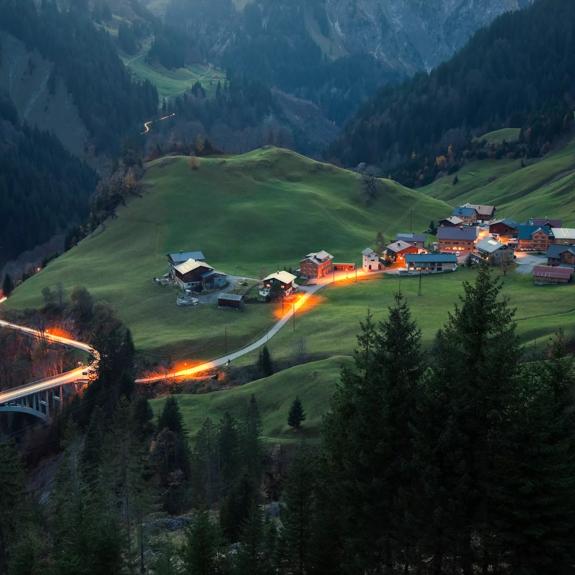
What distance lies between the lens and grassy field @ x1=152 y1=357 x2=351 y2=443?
7731 cm

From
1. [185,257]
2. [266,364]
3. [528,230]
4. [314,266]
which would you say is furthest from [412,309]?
[185,257]

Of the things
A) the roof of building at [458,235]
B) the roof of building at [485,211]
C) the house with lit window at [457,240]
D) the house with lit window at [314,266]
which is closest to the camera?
the house with lit window at [314,266]

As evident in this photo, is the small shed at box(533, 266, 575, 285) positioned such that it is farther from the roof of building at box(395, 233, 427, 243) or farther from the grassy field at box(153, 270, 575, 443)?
the roof of building at box(395, 233, 427, 243)

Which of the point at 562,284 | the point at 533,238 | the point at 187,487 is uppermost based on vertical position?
the point at 533,238

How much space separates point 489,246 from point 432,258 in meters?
12.8

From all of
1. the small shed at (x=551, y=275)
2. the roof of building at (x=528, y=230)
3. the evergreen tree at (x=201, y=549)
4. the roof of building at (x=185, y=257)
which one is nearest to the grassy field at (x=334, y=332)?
the small shed at (x=551, y=275)

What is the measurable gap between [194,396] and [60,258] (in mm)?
100326

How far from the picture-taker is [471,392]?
91.2 feet

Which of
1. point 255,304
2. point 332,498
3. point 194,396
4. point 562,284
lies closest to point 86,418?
point 194,396

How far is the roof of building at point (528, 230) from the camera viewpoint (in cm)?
14150

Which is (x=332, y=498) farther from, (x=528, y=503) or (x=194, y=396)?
(x=194, y=396)

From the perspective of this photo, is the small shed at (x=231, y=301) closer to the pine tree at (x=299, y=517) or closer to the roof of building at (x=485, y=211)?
the roof of building at (x=485, y=211)

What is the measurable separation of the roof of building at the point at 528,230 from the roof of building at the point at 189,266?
2681 inches

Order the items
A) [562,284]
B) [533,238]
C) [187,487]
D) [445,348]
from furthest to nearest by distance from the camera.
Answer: [533,238], [562,284], [187,487], [445,348]
